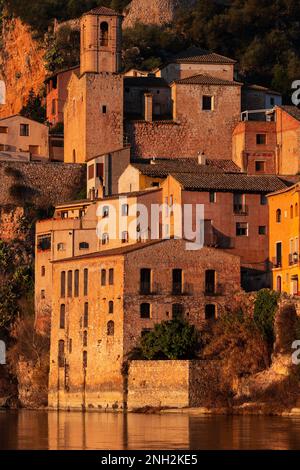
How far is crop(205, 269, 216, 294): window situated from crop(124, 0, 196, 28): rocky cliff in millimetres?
40529

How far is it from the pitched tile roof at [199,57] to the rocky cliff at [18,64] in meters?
15.4

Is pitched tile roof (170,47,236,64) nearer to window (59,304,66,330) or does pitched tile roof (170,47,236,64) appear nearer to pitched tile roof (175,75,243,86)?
pitched tile roof (175,75,243,86)

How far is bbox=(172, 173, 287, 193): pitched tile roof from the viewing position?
87.0m

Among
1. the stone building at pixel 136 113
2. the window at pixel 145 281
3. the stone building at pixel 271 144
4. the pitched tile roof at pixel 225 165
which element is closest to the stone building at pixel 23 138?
the stone building at pixel 136 113

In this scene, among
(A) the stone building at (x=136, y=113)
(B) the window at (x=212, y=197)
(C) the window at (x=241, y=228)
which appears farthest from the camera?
(A) the stone building at (x=136, y=113)

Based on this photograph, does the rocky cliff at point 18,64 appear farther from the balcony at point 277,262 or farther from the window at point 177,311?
the window at point 177,311

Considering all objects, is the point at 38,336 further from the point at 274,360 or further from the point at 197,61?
the point at 197,61

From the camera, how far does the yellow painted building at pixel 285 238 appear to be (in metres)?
83.0

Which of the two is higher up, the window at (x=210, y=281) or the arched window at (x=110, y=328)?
the window at (x=210, y=281)

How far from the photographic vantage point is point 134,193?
294 ft

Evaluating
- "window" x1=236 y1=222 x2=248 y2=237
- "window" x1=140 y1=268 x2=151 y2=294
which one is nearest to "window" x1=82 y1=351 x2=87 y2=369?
"window" x1=140 y1=268 x2=151 y2=294

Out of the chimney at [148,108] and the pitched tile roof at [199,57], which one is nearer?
the chimney at [148,108]
